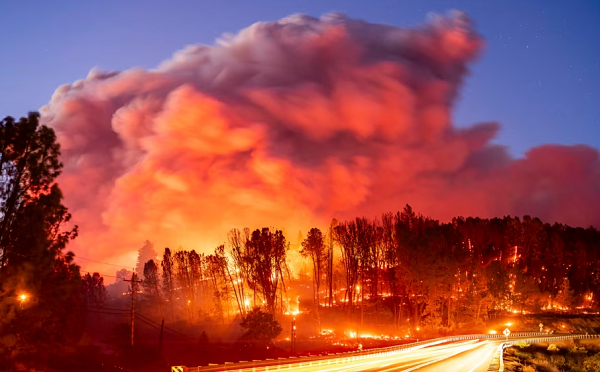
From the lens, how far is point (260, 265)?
99.7 m

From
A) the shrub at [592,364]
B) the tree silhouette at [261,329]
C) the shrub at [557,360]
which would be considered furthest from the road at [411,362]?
the tree silhouette at [261,329]

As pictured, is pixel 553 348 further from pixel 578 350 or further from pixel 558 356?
pixel 558 356

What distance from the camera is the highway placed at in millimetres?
40969

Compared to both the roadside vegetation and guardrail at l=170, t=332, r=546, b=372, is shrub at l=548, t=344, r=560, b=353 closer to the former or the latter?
the roadside vegetation

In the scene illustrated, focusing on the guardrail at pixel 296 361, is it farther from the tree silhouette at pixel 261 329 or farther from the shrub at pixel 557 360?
the tree silhouette at pixel 261 329

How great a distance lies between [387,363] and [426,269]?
4448 centimetres

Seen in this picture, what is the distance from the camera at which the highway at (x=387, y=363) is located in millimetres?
40969

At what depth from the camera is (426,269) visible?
295 ft

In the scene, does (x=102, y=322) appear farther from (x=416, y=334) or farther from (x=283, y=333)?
(x=416, y=334)

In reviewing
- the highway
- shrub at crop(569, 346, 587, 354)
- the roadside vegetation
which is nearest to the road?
the highway

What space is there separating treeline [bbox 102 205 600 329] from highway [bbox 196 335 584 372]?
31469 millimetres

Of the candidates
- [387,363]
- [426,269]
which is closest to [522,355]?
[387,363]

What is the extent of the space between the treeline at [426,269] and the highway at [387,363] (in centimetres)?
3147

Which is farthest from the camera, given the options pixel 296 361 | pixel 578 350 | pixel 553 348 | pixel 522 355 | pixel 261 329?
pixel 261 329
